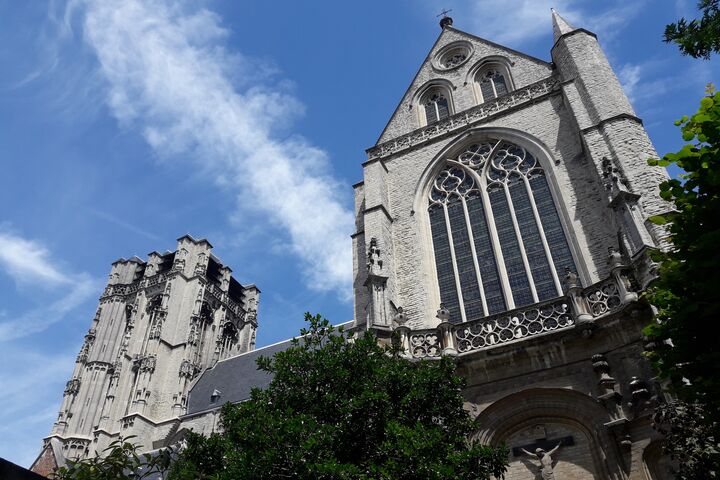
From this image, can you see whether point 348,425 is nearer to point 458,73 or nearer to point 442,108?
point 442,108

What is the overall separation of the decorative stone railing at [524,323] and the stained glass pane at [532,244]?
1.72m

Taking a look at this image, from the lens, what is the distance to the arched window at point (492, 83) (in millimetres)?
18891

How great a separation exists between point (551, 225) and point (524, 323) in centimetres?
378

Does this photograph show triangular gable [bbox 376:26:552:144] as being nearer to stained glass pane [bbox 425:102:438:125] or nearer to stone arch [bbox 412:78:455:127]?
stone arch [bbox 412:78:455:127]

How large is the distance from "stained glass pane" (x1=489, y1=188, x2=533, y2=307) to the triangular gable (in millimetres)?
4820

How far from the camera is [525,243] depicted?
14266 mm

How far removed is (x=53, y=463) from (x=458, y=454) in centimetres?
2903

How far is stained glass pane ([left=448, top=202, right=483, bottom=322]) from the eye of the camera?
13.9m

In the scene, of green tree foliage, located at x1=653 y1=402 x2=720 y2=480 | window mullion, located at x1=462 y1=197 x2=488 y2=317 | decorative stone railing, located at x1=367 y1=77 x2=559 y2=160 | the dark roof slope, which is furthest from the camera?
the dark roof slope

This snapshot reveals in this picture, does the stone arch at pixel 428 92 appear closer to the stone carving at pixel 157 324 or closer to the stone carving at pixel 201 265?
the stone carving at pixel 157 324

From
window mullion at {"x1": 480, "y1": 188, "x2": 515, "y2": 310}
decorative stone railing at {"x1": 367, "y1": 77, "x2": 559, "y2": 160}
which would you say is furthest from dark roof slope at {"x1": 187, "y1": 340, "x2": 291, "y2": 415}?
window mullion at {"x1": 480, "y1": 188, "x2": 515, "y2": 310}

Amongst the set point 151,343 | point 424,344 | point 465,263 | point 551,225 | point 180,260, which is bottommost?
point 424,344

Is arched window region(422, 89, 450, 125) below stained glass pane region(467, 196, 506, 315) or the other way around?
the other way around

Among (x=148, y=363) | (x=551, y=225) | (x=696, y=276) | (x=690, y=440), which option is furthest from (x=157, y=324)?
(x=696, y=276)
